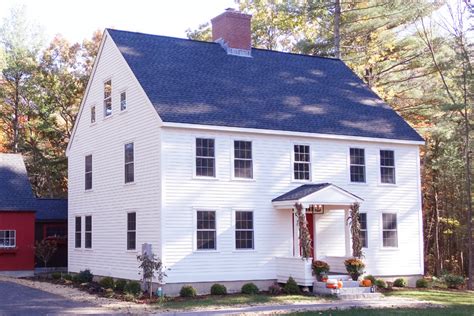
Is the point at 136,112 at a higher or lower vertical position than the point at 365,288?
higher

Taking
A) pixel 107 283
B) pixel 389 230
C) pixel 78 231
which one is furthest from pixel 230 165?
pixel 78 231

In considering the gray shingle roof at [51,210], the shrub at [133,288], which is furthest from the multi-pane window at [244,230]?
the gray shingle roof at [51,210]

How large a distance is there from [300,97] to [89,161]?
9.21m

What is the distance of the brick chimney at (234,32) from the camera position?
89.9 ft

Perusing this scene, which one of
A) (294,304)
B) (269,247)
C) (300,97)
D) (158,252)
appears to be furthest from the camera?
(300,97)

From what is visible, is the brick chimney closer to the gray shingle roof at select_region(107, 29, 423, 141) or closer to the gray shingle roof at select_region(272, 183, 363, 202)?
the gray shingle roof at select_region(107, 29, 423, 141)

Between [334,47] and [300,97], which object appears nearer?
[300,97]

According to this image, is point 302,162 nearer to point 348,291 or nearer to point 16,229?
point 348,291

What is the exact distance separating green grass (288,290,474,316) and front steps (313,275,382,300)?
1258mm

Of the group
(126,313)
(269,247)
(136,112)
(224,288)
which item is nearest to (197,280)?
(224,288)

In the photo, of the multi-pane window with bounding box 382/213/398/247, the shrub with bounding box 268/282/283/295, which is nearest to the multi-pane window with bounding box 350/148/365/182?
the multi-pane window with bounding box 382/213/398/247

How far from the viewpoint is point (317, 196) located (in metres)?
22.1

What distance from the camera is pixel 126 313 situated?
16.7m

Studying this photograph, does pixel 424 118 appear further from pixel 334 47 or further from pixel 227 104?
pixel 227 104
